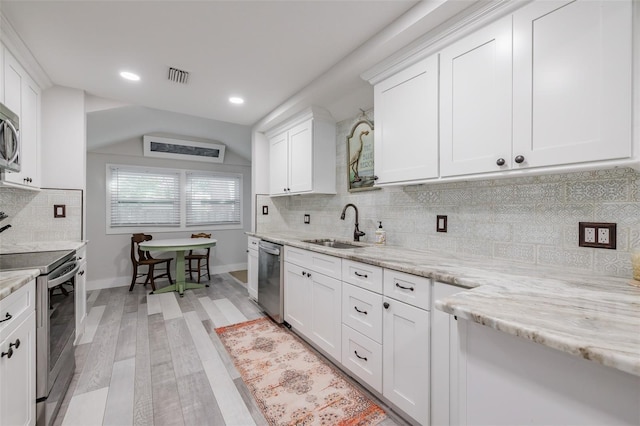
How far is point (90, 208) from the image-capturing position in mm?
4305

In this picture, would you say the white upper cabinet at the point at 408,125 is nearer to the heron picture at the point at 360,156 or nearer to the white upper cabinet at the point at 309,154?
the heron picture at the point at 360,156

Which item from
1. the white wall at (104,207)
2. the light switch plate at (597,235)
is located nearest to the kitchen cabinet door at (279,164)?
the white wall at (104,207)

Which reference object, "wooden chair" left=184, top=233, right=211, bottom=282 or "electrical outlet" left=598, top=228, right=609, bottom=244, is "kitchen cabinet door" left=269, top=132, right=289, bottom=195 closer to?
"wooden chair" left=184, top=233, right=211, bottom=282

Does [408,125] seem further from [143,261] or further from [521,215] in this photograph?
[143,261]

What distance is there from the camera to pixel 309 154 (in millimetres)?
3070

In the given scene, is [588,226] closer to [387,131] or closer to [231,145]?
[387,131]

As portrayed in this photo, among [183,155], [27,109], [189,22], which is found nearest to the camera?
[189,22]

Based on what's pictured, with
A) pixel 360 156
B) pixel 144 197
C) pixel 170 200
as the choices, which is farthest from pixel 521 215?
pixel 144 197

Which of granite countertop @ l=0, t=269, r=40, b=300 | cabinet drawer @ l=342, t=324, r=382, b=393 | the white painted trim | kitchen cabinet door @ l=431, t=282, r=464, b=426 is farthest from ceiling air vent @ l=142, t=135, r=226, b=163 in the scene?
kitchen cabinet door @ l=431, t=282, r=464, b=426

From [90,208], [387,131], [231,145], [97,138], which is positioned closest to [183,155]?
[231,145]

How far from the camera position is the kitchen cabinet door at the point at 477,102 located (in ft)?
4.62

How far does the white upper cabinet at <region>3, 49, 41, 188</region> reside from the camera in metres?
2.03

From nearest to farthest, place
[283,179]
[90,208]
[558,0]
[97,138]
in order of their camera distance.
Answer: [558,0], [283,179], [97,138], [90,208]

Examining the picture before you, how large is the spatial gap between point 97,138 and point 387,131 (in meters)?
4.23
